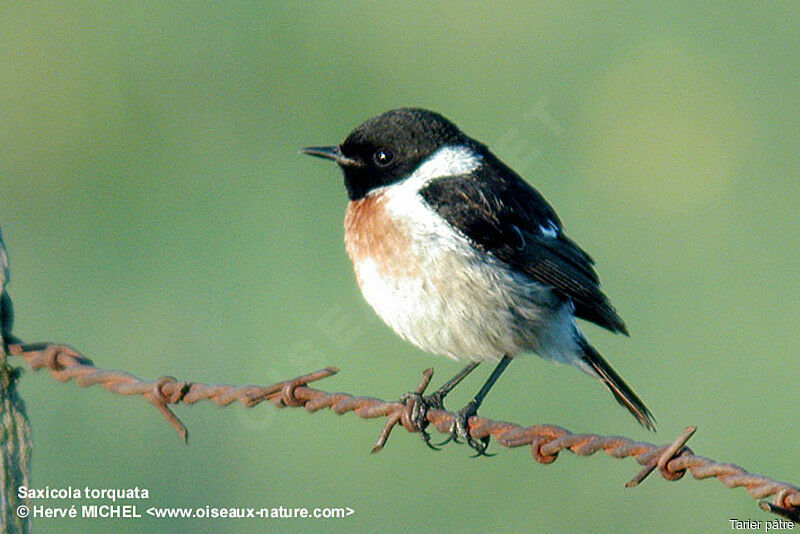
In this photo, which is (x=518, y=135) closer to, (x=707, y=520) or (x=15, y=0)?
(x=707, y=520)

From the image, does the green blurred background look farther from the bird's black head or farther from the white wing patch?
the bird's black head

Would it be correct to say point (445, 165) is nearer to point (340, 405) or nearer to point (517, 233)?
point (517, 233)

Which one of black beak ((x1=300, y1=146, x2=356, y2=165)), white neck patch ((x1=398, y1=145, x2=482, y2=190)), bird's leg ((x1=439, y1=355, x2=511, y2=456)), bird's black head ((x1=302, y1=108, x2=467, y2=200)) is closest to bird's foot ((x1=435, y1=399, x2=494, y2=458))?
bird's leg ((x1=439, y1=355, x2=511, y2=456))

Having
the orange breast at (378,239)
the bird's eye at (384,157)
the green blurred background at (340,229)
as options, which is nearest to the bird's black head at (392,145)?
the bird's eye at (384,157)

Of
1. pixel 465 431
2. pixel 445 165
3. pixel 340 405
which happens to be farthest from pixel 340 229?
pixel 340 405

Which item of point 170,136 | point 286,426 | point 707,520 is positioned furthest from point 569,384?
point 170,136

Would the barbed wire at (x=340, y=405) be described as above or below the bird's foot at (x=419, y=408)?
above

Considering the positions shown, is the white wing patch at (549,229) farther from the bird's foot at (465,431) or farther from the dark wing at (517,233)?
the bird's foot at (465,431)
